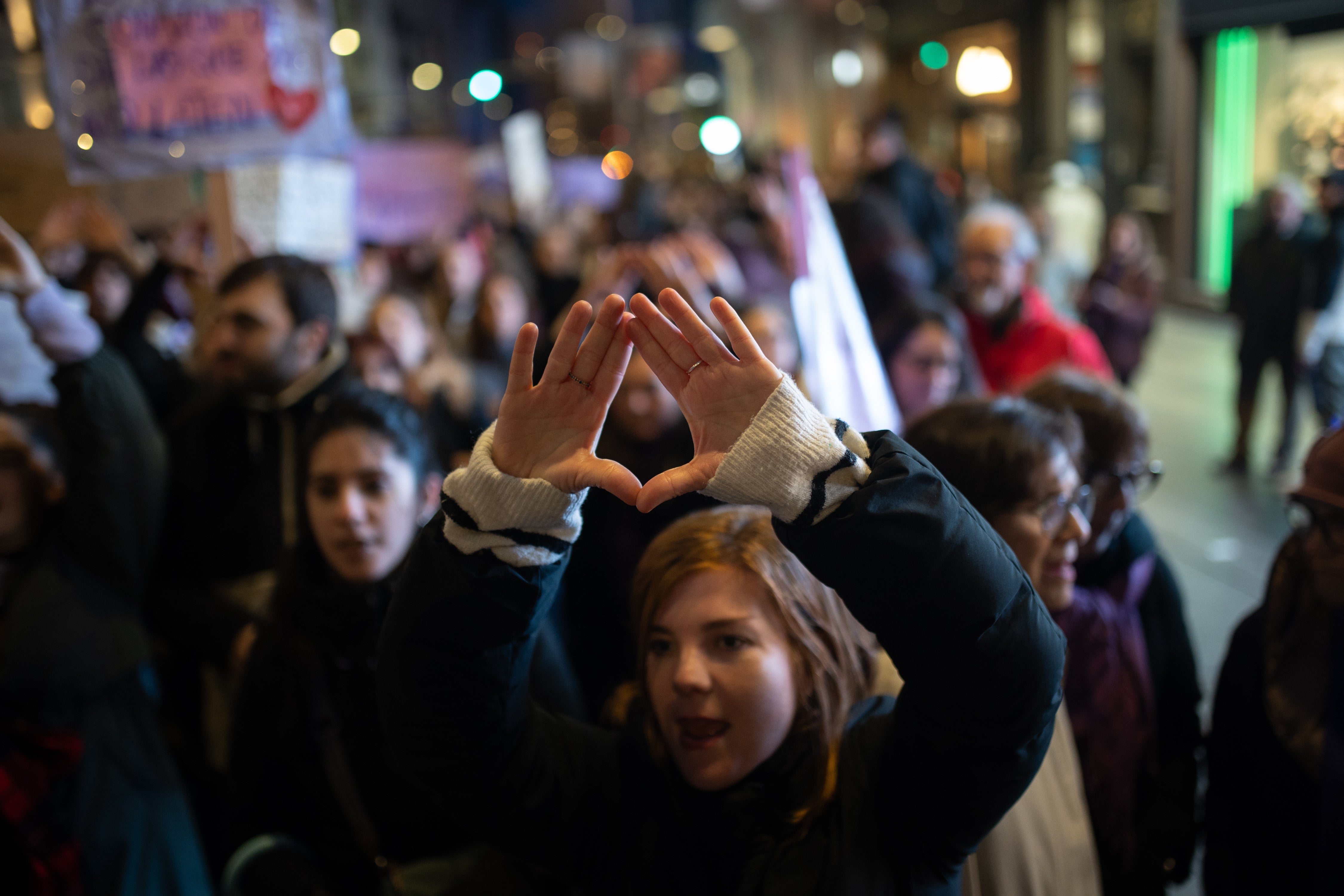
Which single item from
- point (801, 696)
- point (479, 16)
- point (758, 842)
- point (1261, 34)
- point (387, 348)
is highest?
point (479, 16)

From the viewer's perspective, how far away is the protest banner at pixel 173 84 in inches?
130

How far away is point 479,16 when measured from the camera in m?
28.5

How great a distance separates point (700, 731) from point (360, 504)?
37.8 inches

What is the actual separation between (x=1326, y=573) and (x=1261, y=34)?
9.47 metres

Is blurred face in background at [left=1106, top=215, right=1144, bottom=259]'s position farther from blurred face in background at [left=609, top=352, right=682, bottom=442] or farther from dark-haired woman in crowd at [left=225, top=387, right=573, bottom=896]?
dark-haired woman in crowd at [left=225, top=387, right=573, bottom=896]

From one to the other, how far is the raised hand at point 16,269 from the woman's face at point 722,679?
187 cm

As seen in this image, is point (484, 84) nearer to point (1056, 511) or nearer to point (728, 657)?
point (1056, 511)

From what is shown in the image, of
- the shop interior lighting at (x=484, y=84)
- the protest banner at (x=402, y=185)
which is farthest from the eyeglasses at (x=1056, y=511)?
the shop interior lighting at (x=484, y=84)

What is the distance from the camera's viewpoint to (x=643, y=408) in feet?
9.43

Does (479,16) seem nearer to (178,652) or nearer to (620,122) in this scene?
(620,122)

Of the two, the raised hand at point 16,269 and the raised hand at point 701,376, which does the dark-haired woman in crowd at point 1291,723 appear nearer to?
the raised hand at point 701,376

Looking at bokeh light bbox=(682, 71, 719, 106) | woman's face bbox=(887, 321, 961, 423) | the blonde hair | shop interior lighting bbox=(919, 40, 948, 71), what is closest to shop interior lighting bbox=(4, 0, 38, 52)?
woman's face bbox=(887, 321, 961, 423)

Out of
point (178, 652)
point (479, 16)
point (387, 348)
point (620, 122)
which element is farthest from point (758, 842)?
point (479, 16)

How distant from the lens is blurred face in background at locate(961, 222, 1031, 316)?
4301 mm
